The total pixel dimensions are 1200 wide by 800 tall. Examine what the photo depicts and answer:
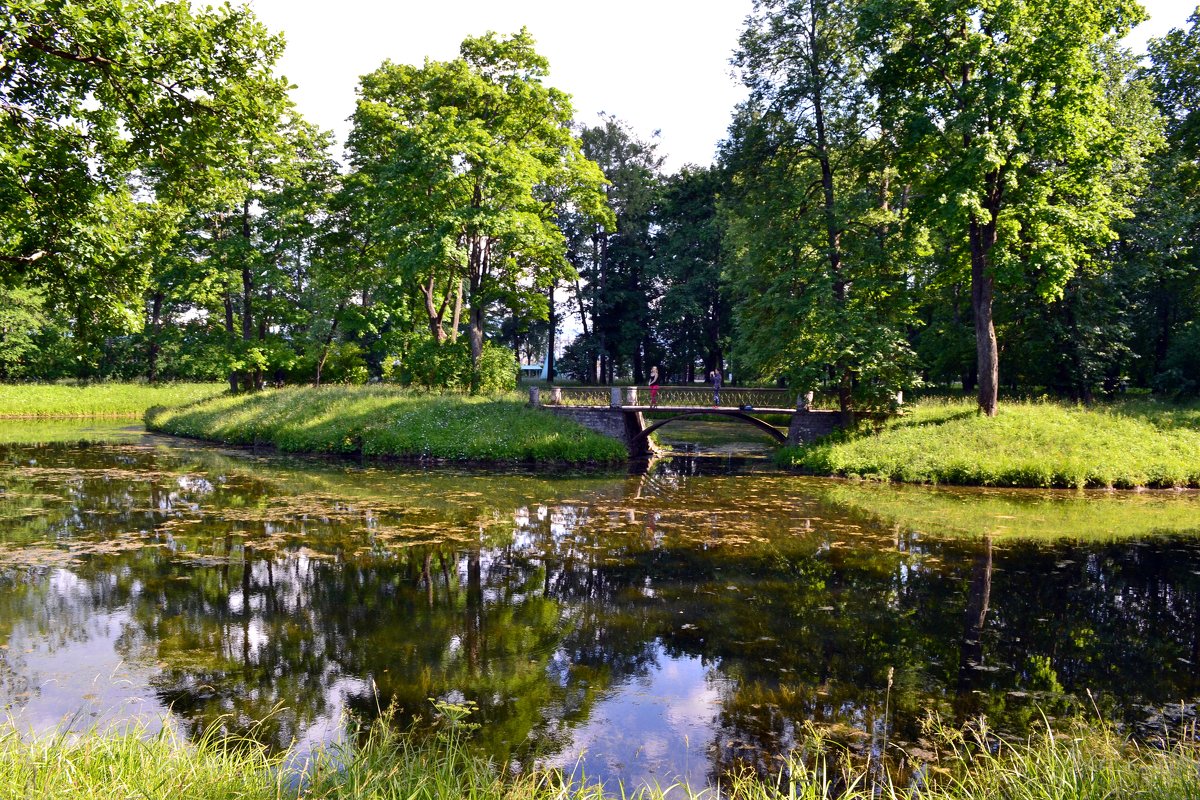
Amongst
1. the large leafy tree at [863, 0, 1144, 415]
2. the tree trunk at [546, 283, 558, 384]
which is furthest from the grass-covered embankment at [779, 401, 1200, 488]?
the tree trunk at [546, 283, 558, 384]

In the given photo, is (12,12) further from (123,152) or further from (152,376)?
(152,376)

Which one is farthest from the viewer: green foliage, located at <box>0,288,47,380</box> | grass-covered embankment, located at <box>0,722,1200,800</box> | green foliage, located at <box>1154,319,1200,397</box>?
green foliage, located at <box>0,288,47,380</box>

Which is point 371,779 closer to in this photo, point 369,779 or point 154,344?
point 369,779

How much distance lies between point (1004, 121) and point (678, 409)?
1457cm

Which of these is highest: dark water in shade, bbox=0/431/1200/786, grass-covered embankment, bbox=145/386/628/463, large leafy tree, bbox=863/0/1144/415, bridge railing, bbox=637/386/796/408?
large leafy tree, bbox=863/0/1144/415

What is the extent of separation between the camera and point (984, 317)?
24.5 meters

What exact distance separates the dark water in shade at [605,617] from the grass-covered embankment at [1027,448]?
2313 mm

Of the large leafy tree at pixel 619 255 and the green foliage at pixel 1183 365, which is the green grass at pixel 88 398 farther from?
the green foliage at pixel 1183 365

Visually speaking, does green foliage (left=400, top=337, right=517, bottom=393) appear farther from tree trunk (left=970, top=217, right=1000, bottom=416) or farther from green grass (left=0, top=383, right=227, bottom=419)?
green grass (left=0, top=383, right=227, bottom=419)

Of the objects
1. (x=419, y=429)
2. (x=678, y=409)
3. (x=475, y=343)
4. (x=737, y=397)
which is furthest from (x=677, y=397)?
(x=419, y=429)

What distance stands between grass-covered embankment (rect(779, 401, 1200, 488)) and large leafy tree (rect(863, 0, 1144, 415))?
170cm

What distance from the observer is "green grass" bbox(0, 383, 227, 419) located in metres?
46.8

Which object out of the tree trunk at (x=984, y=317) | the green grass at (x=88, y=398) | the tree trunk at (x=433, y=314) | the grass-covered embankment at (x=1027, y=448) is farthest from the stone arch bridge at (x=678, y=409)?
the green grass at (x=88, y=398)

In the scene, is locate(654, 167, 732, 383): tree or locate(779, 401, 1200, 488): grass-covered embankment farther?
locate(654, 167, 732, 383): tree
